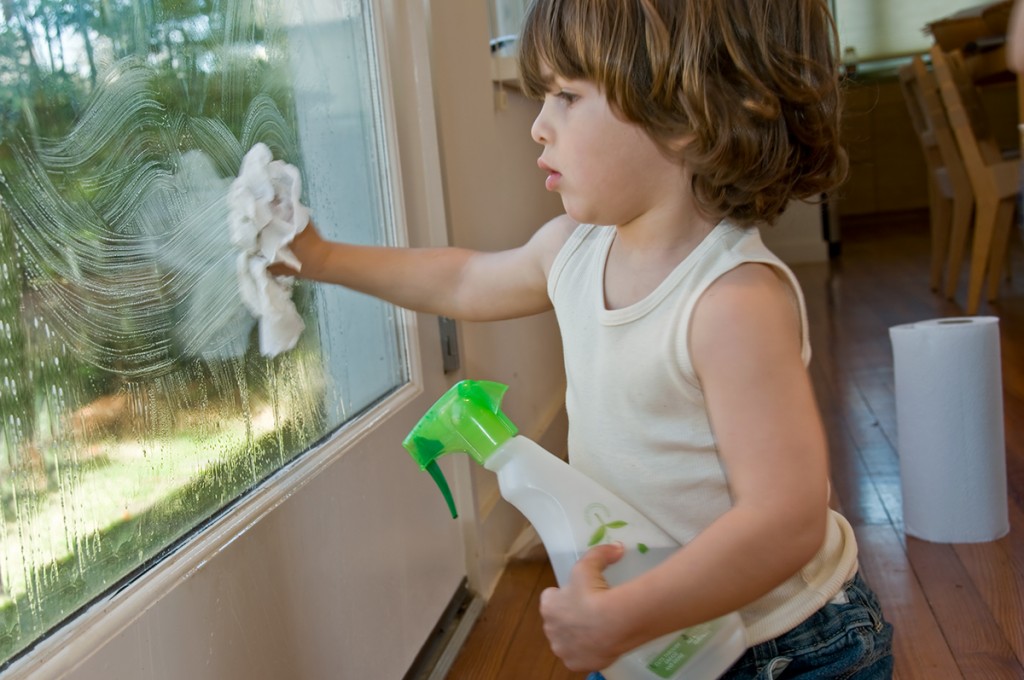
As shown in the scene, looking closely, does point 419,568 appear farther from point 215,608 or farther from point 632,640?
point 632,640

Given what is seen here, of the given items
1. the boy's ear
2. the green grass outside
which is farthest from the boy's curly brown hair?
the green grass outside

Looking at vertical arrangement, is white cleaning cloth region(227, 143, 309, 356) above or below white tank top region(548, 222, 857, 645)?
above

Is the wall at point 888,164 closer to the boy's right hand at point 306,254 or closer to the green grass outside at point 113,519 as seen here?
the boy's right hand at point 306,254

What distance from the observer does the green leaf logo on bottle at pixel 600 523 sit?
0.69 m

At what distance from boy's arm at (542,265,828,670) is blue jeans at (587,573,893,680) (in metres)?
0.11

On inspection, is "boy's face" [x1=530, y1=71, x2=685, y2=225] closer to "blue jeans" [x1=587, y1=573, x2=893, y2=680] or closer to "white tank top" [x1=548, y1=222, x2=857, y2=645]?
"white tank top" [x1=548, y1=222, x2=857, y2=645]

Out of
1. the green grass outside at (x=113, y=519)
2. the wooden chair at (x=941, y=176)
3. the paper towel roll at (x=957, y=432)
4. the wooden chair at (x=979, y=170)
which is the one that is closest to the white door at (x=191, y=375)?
the green grass outside at (x=113, y=519)

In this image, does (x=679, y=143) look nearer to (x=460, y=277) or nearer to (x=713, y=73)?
(x=713, y=73)

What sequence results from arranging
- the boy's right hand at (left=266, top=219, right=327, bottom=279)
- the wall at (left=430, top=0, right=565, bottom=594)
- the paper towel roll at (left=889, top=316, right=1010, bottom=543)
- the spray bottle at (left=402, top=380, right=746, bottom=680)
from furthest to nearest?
the paper towel roll at (left=889, top=316, right=1010, bottom=543), the wall at (left=430, top=0, right=565, bottom=594), the boy's right hand at (left=266, top=219, right=327, bottom=279), the spray bottle at (left=402, top=380, right=746, bottom=680)

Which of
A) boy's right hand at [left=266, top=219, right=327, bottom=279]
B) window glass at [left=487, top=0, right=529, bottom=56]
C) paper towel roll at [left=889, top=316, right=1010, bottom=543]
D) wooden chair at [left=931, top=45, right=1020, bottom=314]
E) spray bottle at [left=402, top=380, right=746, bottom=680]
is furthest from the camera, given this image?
wooden chair at [left=931, top=45, right=1020, bottom=314]

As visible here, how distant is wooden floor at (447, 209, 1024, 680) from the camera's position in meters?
1.26

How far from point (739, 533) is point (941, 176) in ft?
11.4

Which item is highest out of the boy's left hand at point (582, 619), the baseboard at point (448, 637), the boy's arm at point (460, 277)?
the boy's arm at point (460, 277)

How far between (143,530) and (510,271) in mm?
359
